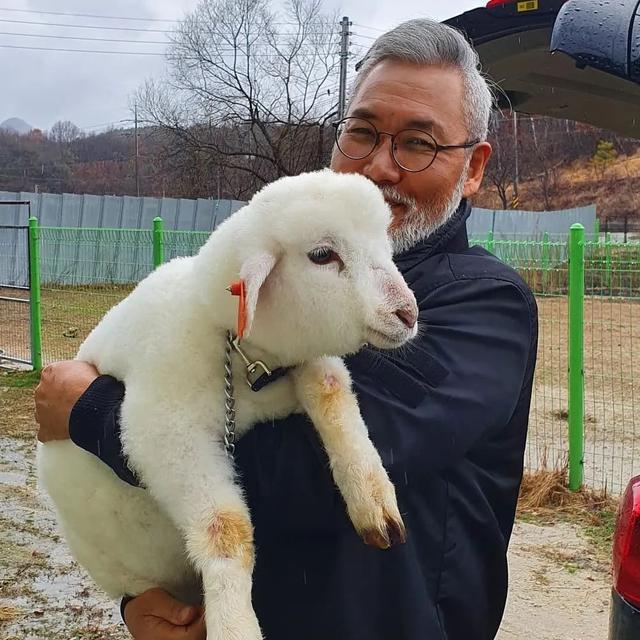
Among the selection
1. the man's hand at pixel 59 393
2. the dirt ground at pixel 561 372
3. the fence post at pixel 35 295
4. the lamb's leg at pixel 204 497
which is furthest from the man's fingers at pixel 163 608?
the fence post at pixel 35 295

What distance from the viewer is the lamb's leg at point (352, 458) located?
5.28ft

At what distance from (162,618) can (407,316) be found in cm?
95

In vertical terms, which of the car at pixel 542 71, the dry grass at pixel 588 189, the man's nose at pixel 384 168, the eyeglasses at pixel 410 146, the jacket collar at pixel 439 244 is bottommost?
the jacket collar at pixel 439 244

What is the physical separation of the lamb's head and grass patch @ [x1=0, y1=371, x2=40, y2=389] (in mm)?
8656

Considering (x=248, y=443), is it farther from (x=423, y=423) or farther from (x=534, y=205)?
(x=534, y=205)

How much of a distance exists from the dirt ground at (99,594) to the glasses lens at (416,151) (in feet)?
9.13

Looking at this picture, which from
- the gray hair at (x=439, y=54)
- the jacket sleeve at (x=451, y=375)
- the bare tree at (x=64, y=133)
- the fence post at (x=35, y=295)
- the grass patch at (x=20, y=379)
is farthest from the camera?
the bare tree at (x=64, y=133)

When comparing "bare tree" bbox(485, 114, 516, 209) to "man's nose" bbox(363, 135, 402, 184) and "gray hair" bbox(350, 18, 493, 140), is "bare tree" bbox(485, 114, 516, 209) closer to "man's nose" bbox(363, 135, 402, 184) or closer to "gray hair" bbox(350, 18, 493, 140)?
"gray hair" bbox(350, 18, 493, 140)

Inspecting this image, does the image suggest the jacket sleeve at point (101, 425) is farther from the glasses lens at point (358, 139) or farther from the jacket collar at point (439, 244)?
the glasses lens at point (358, 139)

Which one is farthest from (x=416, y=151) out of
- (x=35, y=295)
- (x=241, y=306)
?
(x=35, y=295)

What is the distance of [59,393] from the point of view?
1.95 m

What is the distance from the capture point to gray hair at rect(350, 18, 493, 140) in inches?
84.6

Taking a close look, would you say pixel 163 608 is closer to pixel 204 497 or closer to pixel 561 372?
pixel 204 497

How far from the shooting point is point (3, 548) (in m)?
5.47
